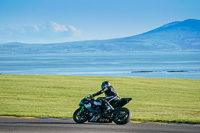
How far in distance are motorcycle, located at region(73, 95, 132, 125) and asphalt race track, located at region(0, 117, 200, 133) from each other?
0.74 ft

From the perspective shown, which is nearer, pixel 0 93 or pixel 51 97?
pixel 51 97

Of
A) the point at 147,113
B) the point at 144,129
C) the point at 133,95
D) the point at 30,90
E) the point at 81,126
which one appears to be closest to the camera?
the point at 144,129

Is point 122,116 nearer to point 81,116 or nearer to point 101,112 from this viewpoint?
point 101,112

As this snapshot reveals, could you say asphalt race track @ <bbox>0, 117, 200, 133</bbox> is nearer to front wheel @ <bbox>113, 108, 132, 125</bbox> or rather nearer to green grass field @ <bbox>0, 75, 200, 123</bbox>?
front wheel @ <bbox>113, 108, 132, 125</bbox>

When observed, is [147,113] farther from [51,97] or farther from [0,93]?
[0,93]

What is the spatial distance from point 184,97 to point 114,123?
1133cm

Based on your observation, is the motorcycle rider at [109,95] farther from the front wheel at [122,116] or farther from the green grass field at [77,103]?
the green grass field at [77,103]

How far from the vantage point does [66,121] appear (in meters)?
13.0

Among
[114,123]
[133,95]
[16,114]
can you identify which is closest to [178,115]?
[114,123]

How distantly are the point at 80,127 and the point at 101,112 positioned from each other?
47.0 inches

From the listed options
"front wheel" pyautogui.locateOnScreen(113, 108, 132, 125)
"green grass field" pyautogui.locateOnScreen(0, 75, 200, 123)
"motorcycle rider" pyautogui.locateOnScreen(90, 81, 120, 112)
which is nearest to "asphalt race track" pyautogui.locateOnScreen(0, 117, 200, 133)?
"front wheel" pyautogui.locateOnScreen(113, 108, 132, 125)

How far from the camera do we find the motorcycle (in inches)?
474

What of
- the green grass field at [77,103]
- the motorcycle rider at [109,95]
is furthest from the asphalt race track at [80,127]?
the green grass field at [77,103]

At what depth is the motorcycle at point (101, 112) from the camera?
39.5 ft
